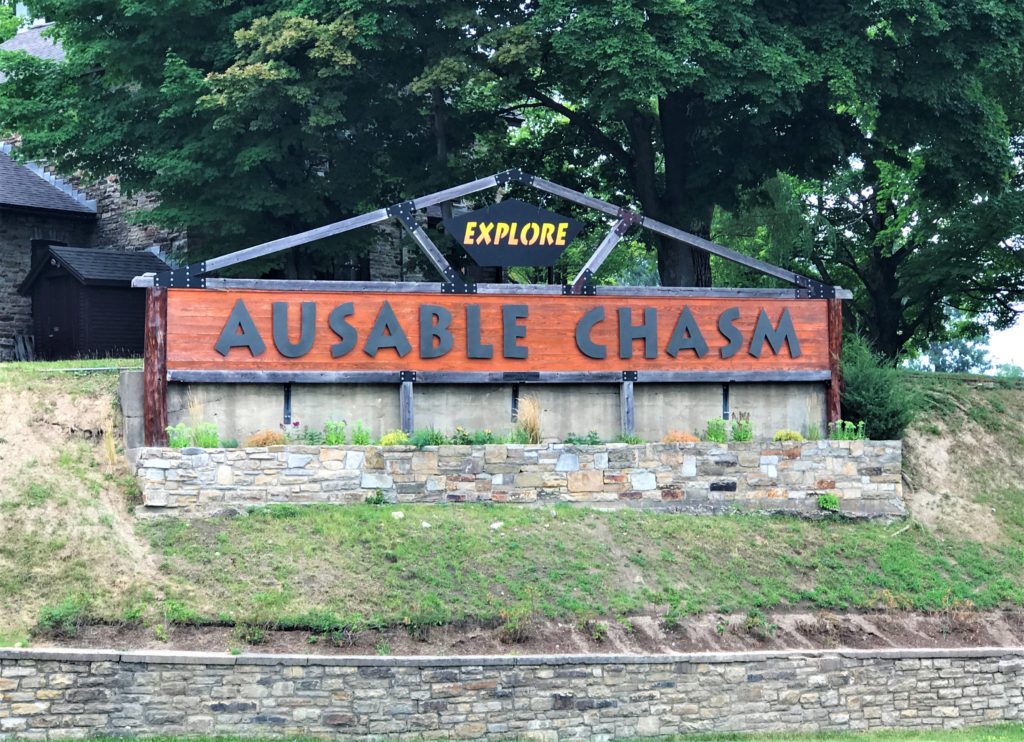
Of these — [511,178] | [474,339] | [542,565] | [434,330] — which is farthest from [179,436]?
[511,178]

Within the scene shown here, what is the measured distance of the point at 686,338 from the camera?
21.7 metres

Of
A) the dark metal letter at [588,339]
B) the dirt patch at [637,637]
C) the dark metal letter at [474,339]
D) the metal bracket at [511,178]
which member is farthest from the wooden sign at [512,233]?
the dirt patch at [637,637]

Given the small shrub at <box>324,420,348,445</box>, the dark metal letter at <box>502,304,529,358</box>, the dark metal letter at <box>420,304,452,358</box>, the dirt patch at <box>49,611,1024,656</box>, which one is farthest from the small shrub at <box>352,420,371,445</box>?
the dirt patch at <box>49,611,1024,656</box>

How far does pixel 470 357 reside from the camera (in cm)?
2075

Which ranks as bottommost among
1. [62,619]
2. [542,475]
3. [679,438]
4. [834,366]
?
[62,619]

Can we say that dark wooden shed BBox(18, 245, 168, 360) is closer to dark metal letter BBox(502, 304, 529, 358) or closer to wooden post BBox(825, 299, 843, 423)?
dark metal letter BBox(502, 304, 529, 358)

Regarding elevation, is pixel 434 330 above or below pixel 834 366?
above

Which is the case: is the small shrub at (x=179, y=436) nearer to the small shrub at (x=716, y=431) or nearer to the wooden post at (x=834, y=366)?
the small shrub at (x=716, y=431)

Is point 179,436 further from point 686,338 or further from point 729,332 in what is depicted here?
point 729,332

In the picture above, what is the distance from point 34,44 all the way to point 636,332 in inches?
983

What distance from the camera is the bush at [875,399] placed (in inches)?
870

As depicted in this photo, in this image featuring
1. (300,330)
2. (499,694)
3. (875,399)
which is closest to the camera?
(499,694)

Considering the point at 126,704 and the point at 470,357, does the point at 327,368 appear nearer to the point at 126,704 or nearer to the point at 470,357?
the point at 470,357

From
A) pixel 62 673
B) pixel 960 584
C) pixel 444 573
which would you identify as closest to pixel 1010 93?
pixel 960 584
